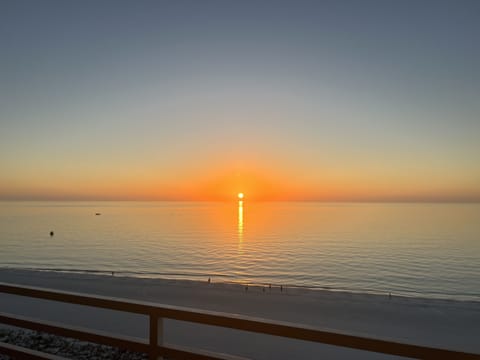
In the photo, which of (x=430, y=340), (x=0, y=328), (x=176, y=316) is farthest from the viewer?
(x=430, y=340)

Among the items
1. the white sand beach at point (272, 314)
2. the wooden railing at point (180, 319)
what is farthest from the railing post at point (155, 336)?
the white sand beach at point (272, 314)

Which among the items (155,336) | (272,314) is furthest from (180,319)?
(272,314)

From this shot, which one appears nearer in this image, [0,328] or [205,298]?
[0,328]

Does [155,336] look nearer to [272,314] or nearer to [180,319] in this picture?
[180,319]

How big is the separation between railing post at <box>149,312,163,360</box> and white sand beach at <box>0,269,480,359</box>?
6844 millimetres

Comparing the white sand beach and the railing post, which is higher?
the railing post

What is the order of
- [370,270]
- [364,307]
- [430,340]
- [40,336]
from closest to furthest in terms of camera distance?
1. [40,336]
2. [430,340]
3. [364,307]
4. [370,270]

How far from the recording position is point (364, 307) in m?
14.8

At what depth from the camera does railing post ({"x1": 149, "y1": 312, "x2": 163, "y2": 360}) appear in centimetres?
240

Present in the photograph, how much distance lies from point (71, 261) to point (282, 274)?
62.9ft

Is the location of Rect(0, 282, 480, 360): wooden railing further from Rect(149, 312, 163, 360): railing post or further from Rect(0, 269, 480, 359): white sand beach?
Rect(0, 269, 480, 359): white sand beach

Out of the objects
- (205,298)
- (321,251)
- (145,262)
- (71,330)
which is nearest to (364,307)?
(205,298)

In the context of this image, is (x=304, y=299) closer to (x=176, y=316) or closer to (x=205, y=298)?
(x=205, y=298)

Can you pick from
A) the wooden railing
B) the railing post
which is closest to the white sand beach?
the wooden railing
